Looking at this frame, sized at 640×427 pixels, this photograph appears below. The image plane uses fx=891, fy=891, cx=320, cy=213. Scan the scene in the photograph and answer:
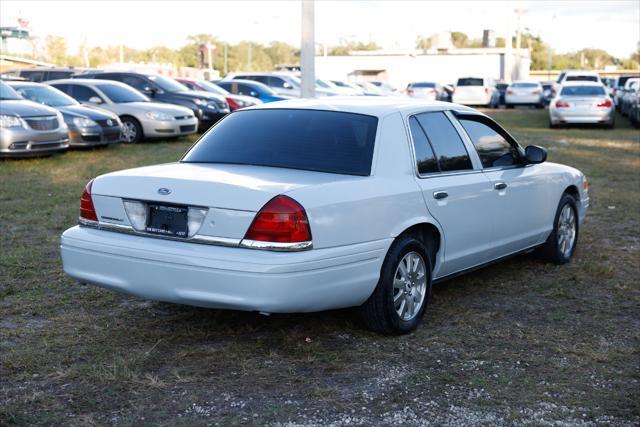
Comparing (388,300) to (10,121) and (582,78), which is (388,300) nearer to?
(10,121)

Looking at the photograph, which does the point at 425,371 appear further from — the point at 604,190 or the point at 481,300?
the point at 604,190

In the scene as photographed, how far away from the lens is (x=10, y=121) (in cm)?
1409

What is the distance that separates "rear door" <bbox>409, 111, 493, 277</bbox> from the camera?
580cm

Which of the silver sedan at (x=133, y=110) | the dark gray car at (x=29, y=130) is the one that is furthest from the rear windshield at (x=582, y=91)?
the dark gray car at (x=29, y=130)

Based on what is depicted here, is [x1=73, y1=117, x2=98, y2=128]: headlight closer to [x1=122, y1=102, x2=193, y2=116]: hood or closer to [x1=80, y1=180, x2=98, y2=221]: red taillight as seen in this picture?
[x1=122, y1=102, x2=193, y2=116]: hood

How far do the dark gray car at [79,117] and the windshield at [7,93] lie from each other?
493 millimetres

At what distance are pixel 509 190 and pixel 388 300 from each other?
1.79 metres

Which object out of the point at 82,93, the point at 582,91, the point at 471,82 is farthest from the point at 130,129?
the point at 471,82

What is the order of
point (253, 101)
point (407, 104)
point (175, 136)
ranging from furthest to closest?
point (253, 101) → point (175, 136) → point (407, 104)

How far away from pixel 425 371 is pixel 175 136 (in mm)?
14578

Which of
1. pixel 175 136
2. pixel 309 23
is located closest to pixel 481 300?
pixel 309 23

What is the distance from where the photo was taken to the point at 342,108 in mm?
5918

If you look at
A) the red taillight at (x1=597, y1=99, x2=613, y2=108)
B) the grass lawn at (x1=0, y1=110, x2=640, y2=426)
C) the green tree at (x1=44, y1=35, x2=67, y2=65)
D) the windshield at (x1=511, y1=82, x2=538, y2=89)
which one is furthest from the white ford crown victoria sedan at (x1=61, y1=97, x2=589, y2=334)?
the green tree at (x1=44, y1=35, x2=67, y2=65)

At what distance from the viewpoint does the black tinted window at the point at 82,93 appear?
61.6 feet
